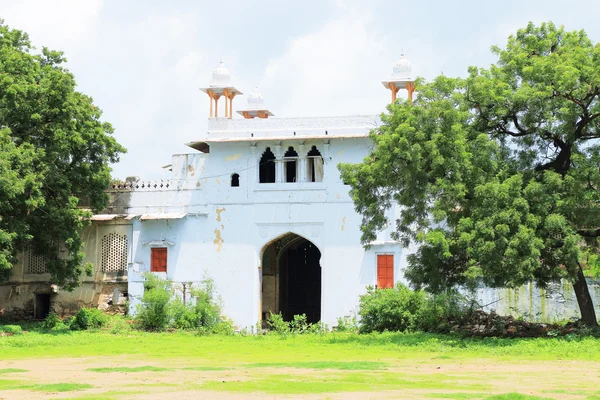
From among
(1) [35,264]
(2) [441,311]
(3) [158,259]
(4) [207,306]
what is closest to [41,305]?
(1) [35,264]

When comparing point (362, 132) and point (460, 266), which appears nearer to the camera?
point (460, 266)

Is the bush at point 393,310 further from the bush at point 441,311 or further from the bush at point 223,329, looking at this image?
the bush at point 223,329

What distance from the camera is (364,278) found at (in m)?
30.3

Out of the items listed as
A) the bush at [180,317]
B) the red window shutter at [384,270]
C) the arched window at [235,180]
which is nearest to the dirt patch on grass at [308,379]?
the bush at [180,317]

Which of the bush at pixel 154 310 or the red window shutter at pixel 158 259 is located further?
the red window shutter at pixel 158 259

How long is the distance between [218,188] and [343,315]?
578 centimetres

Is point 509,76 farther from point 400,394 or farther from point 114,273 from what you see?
point 114,273

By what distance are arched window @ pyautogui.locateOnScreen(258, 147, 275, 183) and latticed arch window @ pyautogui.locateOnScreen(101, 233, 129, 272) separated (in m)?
4.97

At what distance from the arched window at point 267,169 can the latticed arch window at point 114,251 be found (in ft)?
16.3

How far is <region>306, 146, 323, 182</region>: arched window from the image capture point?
31159mm

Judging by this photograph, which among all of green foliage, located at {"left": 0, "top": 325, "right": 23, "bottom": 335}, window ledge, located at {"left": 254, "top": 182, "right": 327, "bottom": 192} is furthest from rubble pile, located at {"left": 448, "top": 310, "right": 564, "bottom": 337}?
green foliage, located at {"left": 0, "top": 325, "right": 23, "bottom": 335}

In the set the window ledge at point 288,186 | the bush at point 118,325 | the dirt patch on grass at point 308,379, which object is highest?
the window ledge at point 288,186

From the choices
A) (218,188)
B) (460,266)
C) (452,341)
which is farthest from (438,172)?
(218,188)

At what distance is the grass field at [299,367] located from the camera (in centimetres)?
1256
